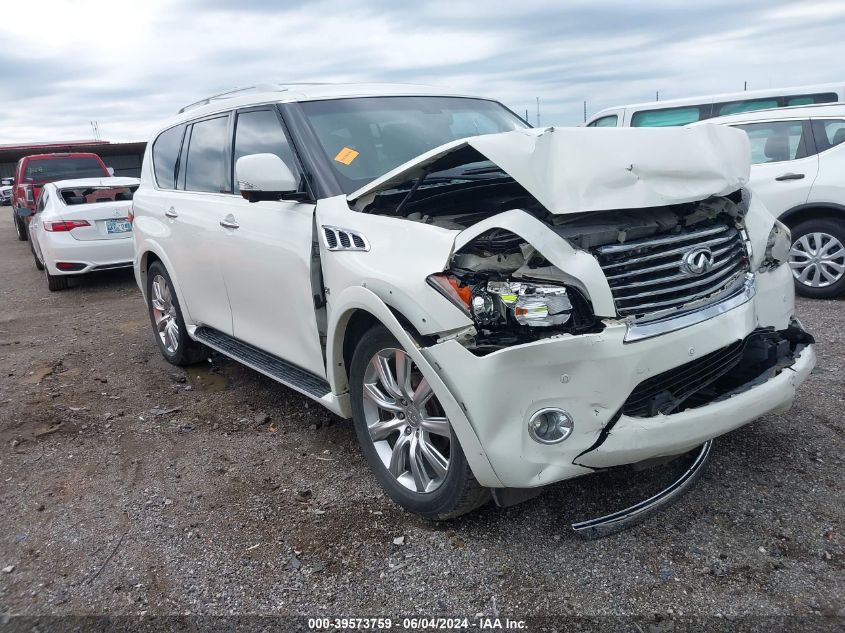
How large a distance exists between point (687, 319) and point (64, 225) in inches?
360

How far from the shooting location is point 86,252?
9602mm

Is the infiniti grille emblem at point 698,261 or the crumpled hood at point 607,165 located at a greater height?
the crumpled hood at point 607,165

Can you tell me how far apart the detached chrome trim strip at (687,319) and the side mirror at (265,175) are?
182 centimetres

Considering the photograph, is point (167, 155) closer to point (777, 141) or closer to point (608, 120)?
point (777, 141)

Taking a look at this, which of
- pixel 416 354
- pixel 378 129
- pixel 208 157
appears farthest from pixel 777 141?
pixel 416 354

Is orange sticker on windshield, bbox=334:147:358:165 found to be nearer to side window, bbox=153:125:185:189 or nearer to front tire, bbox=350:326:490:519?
front tire, bbox=350:326:490:519

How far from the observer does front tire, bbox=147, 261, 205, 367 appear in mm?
5512

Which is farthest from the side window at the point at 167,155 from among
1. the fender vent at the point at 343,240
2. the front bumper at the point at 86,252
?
the front bumper at the point at 86,252

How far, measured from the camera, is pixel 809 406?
4.05 m

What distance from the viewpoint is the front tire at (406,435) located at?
9.43ft

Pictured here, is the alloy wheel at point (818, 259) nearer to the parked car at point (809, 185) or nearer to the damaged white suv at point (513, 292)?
the parked car at point (809, 185)

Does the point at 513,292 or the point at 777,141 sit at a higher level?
the point at 513,292

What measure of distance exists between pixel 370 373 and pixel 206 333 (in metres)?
2.31

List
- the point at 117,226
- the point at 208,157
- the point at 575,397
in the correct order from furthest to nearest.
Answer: the point at 117,226
the point at 208,157
the point at 575,397
